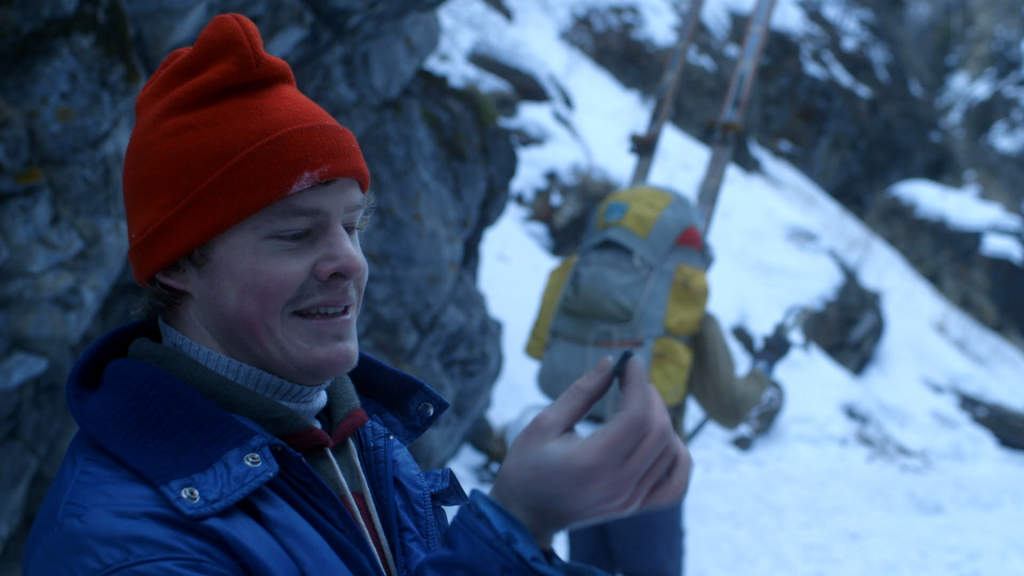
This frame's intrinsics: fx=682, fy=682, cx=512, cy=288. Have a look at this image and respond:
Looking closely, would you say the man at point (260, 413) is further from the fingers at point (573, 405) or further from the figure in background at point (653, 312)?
the figure in background at point (653, 312)

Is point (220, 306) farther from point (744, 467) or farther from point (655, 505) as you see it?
point (744, 467)

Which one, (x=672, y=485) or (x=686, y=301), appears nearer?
(x=672, y=485)

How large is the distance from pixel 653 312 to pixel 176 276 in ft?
8.06

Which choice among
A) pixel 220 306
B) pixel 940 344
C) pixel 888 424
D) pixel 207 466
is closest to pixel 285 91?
pixel 220 306

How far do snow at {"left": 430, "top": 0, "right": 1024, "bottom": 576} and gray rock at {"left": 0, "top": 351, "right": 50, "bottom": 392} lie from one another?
7.76 ft

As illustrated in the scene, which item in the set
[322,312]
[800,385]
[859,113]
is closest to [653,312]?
[322,312]

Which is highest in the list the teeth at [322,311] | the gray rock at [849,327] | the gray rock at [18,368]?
the teeth at [322,311]

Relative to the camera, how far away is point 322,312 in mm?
1237

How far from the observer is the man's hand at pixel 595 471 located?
2.78ft

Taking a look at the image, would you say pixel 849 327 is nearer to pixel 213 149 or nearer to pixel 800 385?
pixel 800 385

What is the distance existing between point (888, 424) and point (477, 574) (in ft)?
27.9

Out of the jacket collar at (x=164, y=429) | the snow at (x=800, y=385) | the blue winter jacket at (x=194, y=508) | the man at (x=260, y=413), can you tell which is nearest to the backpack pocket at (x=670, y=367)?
the snow at (x=800, y=385)

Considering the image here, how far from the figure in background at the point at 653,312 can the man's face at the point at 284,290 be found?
7.18 feet

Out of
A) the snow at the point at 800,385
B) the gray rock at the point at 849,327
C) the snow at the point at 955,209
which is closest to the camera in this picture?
the snow at the point at 800,385
